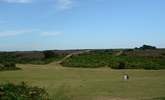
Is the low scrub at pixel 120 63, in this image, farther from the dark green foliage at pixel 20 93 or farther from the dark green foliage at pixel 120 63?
the dark green foliage at pixel 20 93

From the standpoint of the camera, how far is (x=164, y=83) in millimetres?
23312

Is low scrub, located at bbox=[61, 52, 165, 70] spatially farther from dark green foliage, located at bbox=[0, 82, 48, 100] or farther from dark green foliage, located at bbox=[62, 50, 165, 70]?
dark green foliage, located at bbox=[0, 82, 48, 100]

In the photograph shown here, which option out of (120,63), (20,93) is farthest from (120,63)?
(20,93)

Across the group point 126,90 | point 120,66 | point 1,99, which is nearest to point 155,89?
point 126,90

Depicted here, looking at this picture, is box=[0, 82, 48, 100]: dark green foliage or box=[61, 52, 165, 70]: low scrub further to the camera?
box=[61, 52, 165, 70]: low scrub

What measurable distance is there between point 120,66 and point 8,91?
24568 millimetres

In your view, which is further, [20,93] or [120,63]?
[120,63]

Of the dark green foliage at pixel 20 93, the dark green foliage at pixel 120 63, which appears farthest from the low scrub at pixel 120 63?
the dark green foliage at pixel 20 93

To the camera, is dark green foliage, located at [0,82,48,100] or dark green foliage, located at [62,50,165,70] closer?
dark green foliage, located at [0,82,48,100]

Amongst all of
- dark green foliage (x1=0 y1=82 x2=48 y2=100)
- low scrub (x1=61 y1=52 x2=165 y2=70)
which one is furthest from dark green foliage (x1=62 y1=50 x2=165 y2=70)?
dark green foliage (x1=0 y1=82 x2=48 y2=100)

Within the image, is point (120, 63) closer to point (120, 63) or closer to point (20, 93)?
point (120, 63)

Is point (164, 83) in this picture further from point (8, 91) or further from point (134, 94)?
point (8, 91)

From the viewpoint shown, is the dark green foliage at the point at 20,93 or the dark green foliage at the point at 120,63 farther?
the dark green foliage at the point at 120,63

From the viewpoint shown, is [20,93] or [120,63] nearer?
[20,93]
